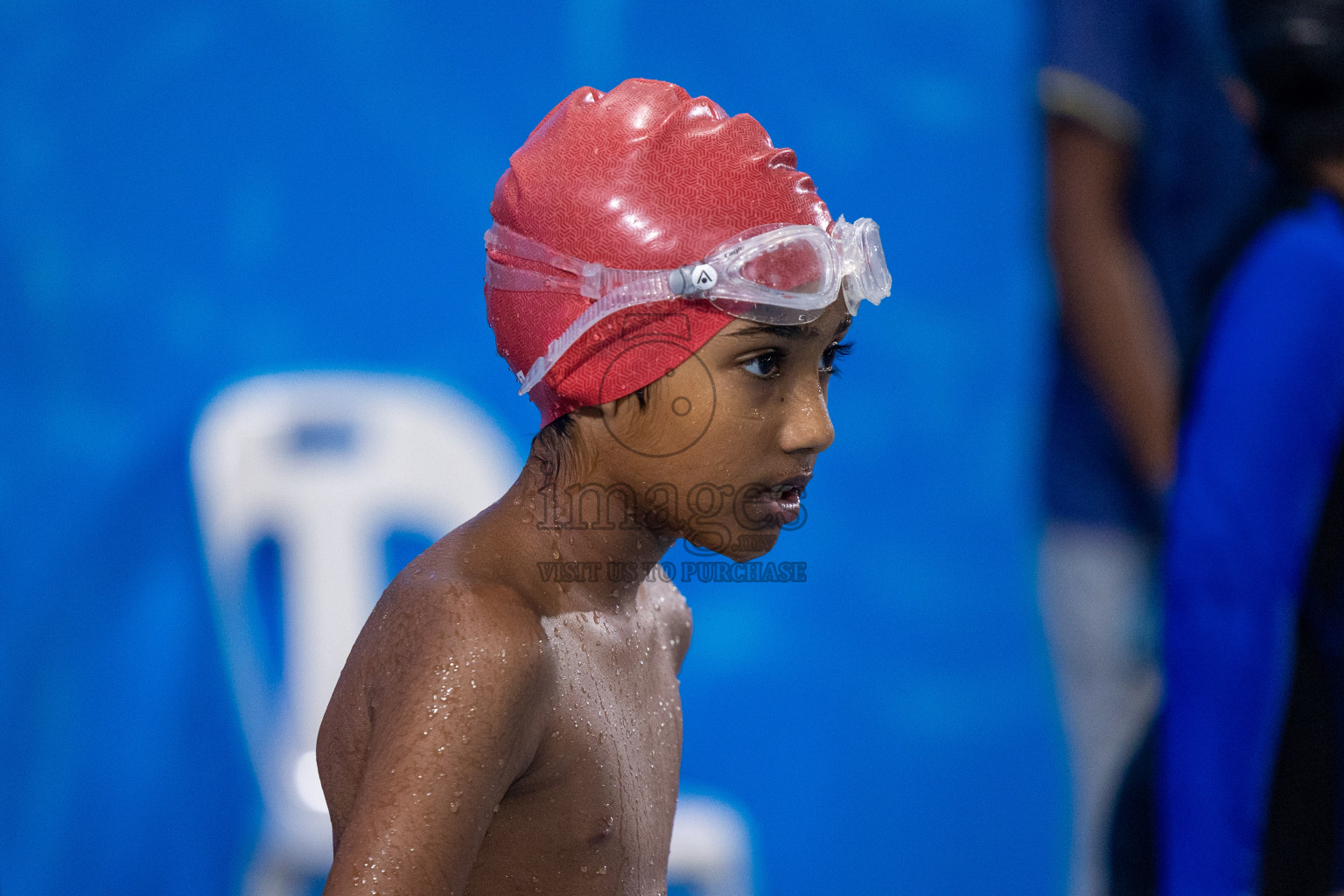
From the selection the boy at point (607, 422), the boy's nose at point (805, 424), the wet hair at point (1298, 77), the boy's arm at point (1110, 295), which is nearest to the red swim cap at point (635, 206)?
the boy at point (607, 422)

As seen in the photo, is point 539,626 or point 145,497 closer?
point 539,626

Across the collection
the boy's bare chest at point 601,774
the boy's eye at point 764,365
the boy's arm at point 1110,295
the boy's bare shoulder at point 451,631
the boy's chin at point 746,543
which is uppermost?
the boy's arm at point 1110,295

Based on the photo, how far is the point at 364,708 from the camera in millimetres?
1151

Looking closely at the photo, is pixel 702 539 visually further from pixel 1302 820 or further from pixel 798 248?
A: pixel 1302 820

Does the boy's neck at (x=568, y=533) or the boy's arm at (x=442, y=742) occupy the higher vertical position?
the boy's neck at (x=568, y=533)

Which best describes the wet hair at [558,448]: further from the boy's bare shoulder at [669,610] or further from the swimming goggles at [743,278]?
the boy's bare shoulder at [669,610]

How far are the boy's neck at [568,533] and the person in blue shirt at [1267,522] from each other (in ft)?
4.73

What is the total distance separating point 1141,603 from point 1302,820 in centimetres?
91

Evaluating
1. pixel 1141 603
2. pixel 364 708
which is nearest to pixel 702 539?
pixel 364 708

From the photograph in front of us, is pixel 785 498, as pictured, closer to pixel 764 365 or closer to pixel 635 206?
pixel 764 365

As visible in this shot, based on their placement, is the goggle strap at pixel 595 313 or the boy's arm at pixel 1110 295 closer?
the goggle strap at pixel 595 313

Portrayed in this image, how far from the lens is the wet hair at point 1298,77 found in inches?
98.8

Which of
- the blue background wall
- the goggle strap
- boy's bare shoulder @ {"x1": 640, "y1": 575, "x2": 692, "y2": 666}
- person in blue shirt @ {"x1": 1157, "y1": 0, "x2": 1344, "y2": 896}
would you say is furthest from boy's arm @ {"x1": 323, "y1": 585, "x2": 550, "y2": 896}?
the blue background wall

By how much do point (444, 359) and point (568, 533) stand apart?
1.86m
